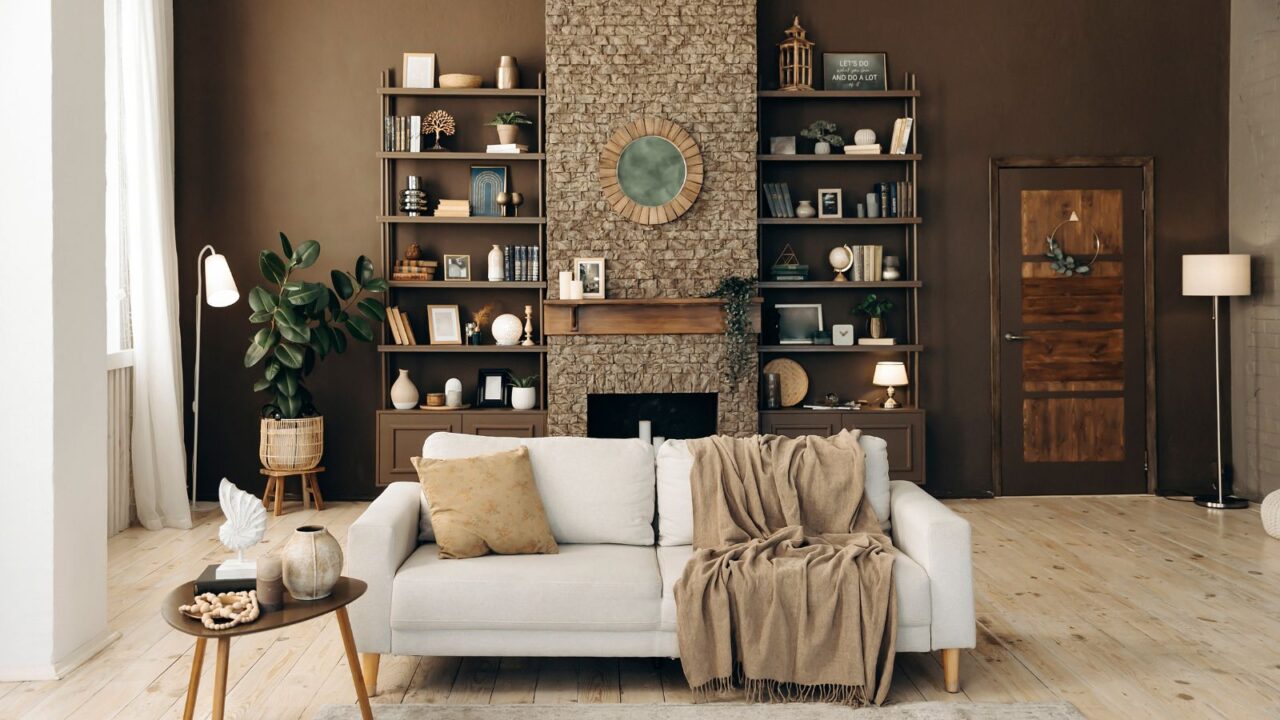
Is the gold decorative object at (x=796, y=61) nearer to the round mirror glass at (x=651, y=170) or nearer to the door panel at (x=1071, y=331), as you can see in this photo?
the round mirror glass at (x=651, y=170)

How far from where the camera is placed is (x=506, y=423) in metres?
6.53

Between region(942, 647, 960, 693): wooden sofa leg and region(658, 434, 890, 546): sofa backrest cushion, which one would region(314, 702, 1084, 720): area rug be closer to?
region(942, 647, 960, 693): wooden sofa leg

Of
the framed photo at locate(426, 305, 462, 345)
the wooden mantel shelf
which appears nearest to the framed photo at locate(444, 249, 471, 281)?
the framed photo at locate(426, 305, 462, 345)

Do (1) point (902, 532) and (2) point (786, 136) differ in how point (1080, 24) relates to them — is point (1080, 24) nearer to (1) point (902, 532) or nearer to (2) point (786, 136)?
(2) point (786, 136)

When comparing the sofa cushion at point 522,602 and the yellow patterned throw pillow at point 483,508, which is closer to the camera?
the sofa cushion at point 522,602

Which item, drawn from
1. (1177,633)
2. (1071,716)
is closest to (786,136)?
(1177,633)

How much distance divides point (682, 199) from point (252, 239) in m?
2.87

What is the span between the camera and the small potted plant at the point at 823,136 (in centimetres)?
675

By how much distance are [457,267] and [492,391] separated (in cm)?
86

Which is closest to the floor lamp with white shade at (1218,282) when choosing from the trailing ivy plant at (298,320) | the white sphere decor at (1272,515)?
the white sphere decor at (1272,515)

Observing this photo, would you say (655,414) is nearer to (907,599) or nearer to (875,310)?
(875,310)

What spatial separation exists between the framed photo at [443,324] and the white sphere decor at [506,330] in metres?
0.28

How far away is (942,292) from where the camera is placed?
6.95 meters

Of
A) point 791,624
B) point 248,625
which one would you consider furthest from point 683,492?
point 248,625
